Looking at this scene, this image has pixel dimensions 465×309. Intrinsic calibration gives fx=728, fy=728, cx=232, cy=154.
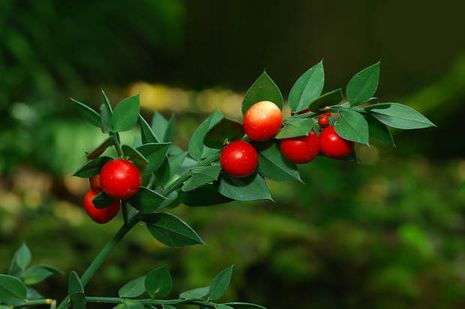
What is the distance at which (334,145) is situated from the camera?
0.48m

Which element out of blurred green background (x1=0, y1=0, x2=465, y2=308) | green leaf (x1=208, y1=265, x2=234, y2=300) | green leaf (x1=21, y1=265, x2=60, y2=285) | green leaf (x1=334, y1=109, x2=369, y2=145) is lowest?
blurred green background (x1=0, y1=0, x2=465, y2=308)

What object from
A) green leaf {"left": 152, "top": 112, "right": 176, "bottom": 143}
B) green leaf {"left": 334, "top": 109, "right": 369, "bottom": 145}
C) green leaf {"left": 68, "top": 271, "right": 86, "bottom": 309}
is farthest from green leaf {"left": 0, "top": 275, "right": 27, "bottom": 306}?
green leaf {"left": 334, "top": 109, "right": 369, "bottom": 145}

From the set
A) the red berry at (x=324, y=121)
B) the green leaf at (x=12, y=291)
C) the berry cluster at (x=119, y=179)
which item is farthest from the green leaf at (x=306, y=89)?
the green leaf at (x=12, y=291)

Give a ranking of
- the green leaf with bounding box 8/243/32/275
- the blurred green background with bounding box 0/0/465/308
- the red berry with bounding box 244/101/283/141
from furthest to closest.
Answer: the blurred green background with bounding box 0/0/465/308
the green leaf with bounding box 8/243/32/275
the red berry with bounding box 244/101/283/141

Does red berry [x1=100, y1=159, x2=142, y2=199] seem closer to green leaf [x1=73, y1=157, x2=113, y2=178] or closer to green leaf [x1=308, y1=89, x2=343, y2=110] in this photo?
green leaf [x1=73, y1=157, x2=113, y2=178]

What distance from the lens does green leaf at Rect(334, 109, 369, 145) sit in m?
0.46

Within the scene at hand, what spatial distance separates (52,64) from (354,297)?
271 cm

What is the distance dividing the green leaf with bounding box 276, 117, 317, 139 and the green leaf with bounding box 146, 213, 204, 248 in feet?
0.30

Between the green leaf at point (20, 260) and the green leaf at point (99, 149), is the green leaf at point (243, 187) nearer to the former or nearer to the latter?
the green leaf at point (99, 149)

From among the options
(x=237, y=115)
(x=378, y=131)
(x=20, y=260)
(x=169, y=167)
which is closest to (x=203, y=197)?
(x=169, y=167)

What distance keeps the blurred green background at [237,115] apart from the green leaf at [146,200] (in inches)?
9.8

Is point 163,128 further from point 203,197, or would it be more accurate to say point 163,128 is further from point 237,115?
point 237,115

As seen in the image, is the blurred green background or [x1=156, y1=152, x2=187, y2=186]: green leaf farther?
the blurred green background

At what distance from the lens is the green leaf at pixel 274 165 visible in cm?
49
